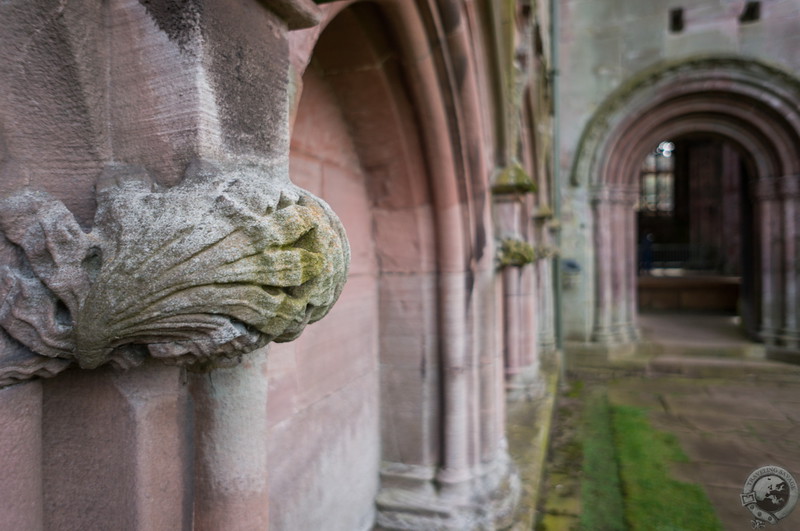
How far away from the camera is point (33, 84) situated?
0.74m

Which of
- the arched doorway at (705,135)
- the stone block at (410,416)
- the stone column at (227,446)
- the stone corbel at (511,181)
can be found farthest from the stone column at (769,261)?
the stone column at (227,446)

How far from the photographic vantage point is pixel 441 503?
2385 millimetres

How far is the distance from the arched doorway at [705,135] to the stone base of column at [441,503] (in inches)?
235

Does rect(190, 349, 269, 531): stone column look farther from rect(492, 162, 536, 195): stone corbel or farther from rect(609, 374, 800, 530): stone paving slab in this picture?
rect(609, 374, 800, 530): stone paving slab

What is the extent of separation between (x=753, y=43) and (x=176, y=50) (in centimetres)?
866

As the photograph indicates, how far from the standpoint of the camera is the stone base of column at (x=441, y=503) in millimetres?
2361

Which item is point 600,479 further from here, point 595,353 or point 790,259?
point 790,259

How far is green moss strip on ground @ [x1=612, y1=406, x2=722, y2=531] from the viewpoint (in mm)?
3086

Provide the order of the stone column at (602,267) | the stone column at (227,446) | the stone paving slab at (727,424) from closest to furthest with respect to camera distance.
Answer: the stone column at (227,446), the stone paving slab at (727,424), the stone column at (602,267)

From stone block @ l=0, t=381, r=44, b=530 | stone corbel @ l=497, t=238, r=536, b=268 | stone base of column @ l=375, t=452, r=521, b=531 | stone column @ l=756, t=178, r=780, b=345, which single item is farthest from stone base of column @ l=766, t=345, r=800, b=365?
stone block @ l=0, t=381, r=44, b=530

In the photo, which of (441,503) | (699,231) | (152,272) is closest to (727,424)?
(441,503)

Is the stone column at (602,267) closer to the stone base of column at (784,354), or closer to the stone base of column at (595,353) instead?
the stone base of column at (595,353)

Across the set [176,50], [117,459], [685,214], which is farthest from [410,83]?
[685,214]

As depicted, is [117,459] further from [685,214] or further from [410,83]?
[685,214]
